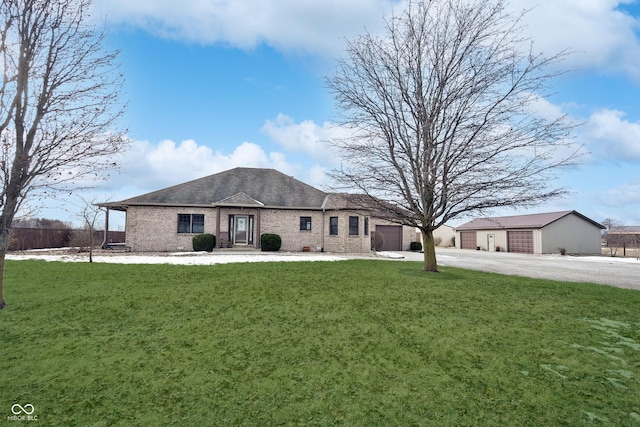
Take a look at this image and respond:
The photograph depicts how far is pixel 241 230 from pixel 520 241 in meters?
28.1

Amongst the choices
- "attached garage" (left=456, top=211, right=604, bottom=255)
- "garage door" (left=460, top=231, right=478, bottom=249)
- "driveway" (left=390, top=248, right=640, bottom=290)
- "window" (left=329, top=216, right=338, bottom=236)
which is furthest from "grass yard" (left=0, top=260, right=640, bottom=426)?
"garage door" (left=460, top=231, right=478, bottom=249)

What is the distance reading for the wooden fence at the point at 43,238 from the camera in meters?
22.8

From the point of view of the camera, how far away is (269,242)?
22.3m

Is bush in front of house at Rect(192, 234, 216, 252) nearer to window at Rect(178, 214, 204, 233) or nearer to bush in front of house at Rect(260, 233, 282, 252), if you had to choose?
window at Rect(178, 214, 204, 233)

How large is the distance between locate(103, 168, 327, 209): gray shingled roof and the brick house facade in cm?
6

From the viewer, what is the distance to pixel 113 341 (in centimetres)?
510

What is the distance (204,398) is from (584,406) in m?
4.26

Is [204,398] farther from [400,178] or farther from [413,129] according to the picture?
[413,129]

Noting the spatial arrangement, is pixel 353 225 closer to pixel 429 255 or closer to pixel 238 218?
pixel 238 218

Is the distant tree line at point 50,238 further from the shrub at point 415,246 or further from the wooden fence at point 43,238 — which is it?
the shrub at point 415,246

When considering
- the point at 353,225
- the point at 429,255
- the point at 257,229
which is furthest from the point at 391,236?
the point at 429,255

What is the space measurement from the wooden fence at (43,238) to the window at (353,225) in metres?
19.8

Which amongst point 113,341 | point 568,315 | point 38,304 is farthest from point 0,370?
point 568,315

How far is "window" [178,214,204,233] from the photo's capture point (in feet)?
74.2
